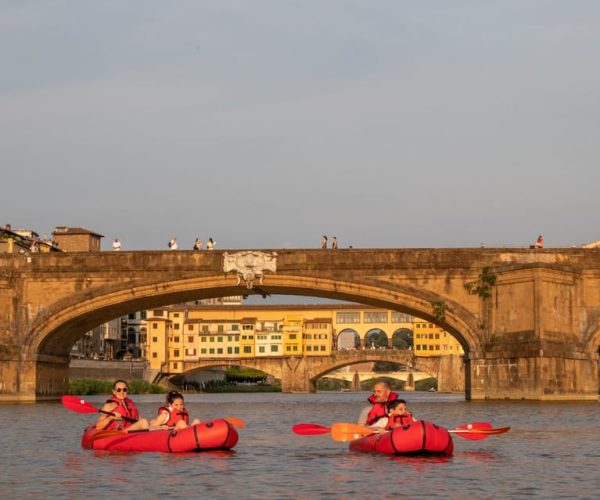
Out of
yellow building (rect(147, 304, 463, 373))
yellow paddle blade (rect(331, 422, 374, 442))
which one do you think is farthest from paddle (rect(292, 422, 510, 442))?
yellow building (rect(147, 304, 463, 373))

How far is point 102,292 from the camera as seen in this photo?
62281 mm

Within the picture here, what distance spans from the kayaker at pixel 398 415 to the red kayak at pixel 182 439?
3.51m

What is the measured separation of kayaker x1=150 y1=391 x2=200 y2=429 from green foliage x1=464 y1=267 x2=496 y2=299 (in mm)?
34148

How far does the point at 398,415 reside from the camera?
27.0m

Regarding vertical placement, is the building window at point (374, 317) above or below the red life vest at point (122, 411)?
above

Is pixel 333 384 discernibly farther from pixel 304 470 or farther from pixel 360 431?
pixel 304 470

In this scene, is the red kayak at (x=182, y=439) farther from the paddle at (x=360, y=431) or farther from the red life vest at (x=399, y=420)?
the red life vest at (x=399, y=420)

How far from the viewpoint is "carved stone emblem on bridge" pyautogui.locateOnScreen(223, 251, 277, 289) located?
61594mm

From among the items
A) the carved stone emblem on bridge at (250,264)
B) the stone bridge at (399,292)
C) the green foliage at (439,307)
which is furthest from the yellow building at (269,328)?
the green foliage at (439,307)

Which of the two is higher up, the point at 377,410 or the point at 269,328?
the point at 269,328

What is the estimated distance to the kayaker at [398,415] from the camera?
2683 cm

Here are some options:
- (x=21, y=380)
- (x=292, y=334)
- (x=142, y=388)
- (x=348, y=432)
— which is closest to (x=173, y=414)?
(x=348, y=432)

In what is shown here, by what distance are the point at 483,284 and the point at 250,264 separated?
38.2ft

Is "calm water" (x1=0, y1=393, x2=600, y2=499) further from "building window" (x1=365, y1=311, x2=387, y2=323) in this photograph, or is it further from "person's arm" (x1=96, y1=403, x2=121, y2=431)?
"building window" (x1=365, y1=311, x2=387, y2=323)
